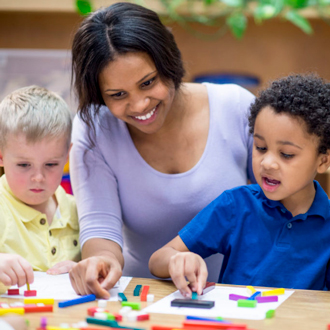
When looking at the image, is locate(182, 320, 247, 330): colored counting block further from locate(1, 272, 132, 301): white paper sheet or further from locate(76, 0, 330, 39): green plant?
locate(76, 0, 330, 39): green plant

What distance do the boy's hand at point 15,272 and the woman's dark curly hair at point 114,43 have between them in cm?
50

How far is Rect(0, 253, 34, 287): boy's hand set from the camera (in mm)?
938

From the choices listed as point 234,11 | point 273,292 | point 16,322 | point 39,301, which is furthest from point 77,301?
point 234,11

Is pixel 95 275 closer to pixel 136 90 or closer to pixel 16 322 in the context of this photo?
pixel 16 322

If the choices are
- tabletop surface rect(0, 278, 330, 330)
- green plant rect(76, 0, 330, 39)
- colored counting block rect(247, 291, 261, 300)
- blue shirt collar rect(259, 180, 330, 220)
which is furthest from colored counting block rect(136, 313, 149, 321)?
green plant rect(76, 0, 330, 39)

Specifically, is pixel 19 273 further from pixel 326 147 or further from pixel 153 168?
pixel 326 147

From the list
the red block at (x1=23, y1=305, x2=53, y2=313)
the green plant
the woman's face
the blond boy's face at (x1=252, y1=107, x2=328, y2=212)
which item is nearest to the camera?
the red block at (x1=23, y1=305, x2=53, y2=313)

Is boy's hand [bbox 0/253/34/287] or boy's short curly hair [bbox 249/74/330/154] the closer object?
boy's hand [bbox 0/253/34/287]

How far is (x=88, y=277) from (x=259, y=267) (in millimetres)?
412

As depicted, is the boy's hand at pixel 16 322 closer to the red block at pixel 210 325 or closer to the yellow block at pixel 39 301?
the yellow block at pixel 39 301

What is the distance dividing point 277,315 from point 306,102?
19.0 inches

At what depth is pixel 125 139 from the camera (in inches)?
54.8

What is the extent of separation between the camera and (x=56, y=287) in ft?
3.34

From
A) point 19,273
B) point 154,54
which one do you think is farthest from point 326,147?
point 19,273
